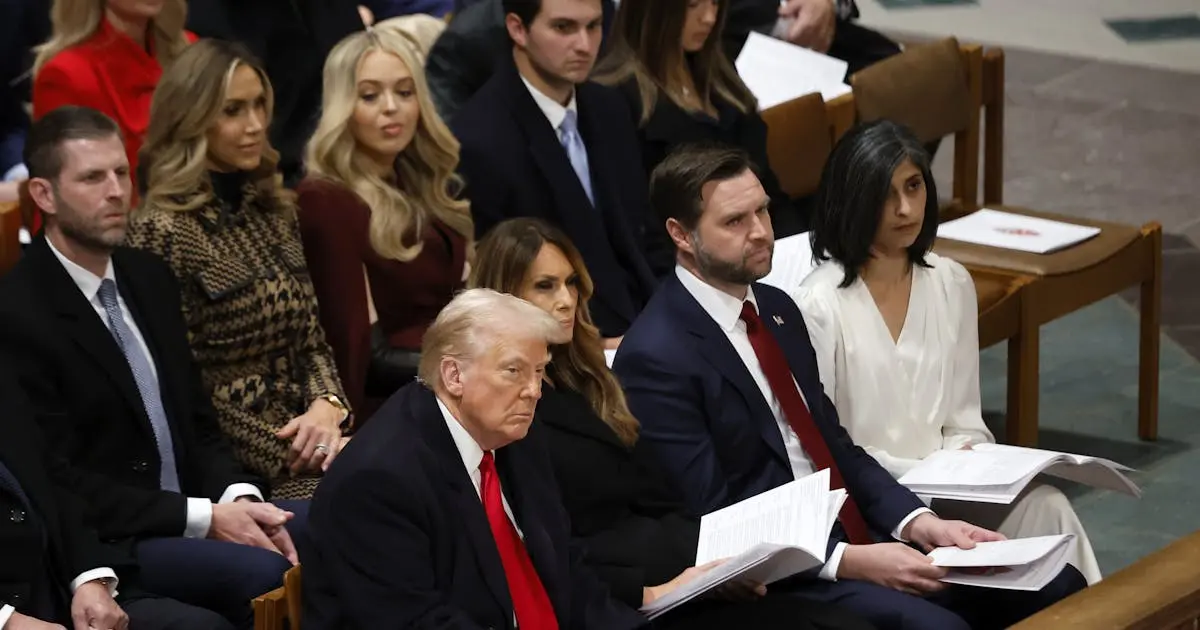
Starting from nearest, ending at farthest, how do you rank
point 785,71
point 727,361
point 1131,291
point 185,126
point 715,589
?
point 715,589
point 727,361
point 185,126
point 785,71
point 1131,291

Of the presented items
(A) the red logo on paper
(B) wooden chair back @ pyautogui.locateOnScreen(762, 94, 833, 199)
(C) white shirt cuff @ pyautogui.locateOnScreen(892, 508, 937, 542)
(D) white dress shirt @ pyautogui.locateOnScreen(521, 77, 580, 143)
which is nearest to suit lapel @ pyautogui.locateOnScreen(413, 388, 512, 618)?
(C) white shirt cuff @ pyautogui.locateOnScreen(892, 508, 937, 542)

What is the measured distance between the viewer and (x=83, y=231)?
12.7 ft

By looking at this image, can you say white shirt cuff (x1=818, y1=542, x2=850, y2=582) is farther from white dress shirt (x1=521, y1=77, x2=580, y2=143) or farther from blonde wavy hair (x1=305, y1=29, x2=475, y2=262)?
white dress shirt (x1=521, y1=77, x2=580, y2=143)

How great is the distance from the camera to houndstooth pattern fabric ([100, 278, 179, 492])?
13.0ft

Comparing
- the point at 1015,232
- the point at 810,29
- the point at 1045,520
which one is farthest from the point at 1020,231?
the point at 1045,520

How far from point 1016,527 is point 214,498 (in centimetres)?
166

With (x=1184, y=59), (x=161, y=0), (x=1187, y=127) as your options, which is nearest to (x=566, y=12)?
(x=161, y=0)

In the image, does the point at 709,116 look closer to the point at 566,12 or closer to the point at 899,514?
the point at 566,12

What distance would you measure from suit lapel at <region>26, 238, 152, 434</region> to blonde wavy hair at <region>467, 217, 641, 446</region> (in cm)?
71

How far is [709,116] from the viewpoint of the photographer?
213 inches

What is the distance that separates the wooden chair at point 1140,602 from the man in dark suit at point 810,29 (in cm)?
384

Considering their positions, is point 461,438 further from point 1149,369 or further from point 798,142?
point 1149,369

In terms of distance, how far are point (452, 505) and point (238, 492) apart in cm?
91

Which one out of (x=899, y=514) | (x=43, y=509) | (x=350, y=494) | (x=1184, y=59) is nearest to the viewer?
(x=350, y=494)
